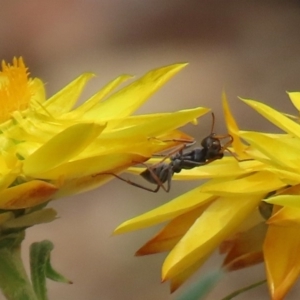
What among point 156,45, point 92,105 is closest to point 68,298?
point 156,45

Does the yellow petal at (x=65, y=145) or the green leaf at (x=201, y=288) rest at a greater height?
the yellow petal at (x=65, y=145)

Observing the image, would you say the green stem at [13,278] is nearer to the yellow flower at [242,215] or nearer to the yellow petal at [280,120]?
the yellow flower at [242,215]

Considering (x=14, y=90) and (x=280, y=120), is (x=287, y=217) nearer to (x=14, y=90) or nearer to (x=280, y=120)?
(x=280, y=120)

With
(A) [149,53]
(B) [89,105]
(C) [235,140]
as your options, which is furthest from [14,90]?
(A) [149,53]

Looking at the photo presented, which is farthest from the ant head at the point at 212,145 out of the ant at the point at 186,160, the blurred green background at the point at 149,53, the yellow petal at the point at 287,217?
the blurred green background at the point at 149,53

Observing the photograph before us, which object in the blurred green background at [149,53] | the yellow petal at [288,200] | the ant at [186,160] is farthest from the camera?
the blurred green background at [149,53]

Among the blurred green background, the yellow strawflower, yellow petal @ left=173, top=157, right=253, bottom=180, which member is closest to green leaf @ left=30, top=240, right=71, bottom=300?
the yellow strawflower
